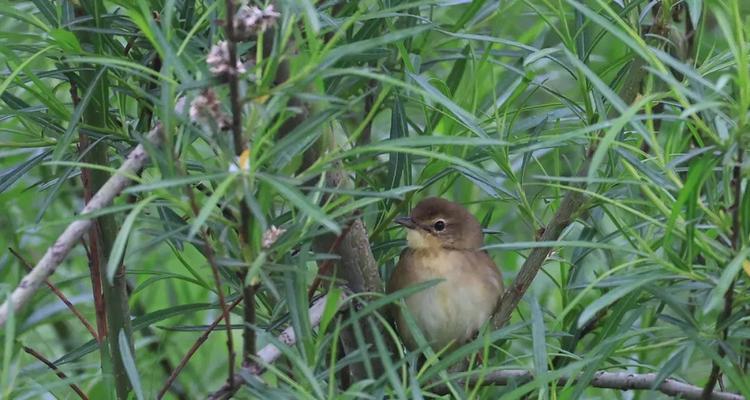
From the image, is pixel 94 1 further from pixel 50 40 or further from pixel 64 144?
pixel 64 144

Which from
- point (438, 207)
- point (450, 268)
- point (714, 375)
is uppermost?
point (714, 375)

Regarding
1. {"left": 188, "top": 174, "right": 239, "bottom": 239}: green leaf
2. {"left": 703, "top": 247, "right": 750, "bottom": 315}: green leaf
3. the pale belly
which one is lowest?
the pale belly

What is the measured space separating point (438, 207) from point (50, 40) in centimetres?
159

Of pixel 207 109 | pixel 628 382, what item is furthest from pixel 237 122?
pixel 628 382

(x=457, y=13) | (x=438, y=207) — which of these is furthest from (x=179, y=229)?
(x=457, y=13)

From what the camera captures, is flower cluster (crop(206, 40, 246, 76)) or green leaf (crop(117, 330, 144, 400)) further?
green leaf (crop(117, 330, 144, 400))

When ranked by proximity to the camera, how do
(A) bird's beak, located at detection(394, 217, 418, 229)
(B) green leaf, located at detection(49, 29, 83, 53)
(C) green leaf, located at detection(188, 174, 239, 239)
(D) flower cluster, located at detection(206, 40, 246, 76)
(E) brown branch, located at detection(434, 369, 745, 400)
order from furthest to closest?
(A) bird's beak, located at detection(394, 217, 418, 229) → (E) brown branch, located at detection(434, 369, 745, 400) → (B) green leaf, located at detection(49, 29, 83, 53) → (D) flower cluster, located at detection(206, 40, 246, 76) → (C) green leaf, located at detection(188, 174, 239, 239)

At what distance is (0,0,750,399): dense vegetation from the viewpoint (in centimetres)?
192

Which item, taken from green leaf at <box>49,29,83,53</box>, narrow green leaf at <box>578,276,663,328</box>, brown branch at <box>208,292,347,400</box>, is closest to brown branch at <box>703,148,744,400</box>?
narrow green leaf at <box>578,276,663,328</box>

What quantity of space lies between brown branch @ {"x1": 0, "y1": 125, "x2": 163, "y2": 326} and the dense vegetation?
0.05 ft

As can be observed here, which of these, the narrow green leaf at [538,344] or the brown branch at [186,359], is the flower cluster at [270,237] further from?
the narrow green leaf at [538,344]

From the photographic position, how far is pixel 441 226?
3846 millimetres

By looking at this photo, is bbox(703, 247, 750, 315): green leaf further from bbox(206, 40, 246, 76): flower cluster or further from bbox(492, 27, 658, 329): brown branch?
bbox(206, 40, 246, 76): flower cluster

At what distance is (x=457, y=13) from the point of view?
4699 millimetres
